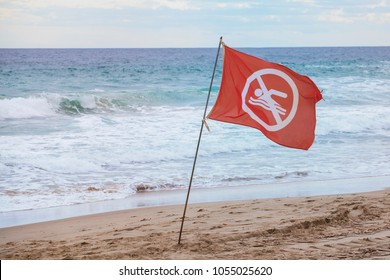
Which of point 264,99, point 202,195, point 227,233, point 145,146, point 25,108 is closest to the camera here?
point 264,99

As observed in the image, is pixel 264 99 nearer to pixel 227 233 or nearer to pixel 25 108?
pixel 227 233

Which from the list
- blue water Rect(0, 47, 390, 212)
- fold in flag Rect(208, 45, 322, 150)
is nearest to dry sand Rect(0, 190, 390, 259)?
fold in flag Rect(208, 45, 322, 150)

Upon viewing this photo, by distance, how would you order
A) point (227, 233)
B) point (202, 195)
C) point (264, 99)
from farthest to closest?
point (202, 195), point (227, 233), point (264, 99)

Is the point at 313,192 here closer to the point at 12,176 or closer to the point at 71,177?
the point at 71,177

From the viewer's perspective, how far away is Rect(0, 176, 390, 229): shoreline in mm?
7488

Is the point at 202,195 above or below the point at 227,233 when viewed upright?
below

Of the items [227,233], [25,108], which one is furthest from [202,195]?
[25,108]

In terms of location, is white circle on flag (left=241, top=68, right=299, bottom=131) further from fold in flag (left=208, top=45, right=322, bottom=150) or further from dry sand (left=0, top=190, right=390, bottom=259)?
dry sand (left=0, top=190, right=390, bottom=259)

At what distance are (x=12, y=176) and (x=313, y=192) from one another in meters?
4.49

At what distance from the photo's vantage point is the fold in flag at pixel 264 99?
5465mm

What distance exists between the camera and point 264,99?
5.47 meters

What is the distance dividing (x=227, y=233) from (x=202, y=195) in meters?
2.41

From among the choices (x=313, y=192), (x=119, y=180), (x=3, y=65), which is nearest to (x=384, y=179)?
(x=313, y=192)

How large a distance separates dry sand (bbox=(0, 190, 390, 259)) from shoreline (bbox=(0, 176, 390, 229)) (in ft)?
1.01
